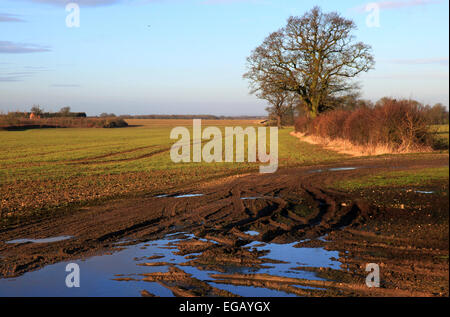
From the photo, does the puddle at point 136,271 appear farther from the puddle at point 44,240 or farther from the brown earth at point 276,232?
the puddle at point 44,240

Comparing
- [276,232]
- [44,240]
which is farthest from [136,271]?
[276,232]

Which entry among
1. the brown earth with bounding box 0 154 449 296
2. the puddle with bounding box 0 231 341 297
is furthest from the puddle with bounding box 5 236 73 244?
the puddle with bounding box 0 231 341 297

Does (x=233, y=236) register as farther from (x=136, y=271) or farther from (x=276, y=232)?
(x=136, y=271)

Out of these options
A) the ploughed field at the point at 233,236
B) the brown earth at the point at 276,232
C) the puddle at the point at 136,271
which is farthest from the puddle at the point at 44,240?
the puddle at the point at 136,271

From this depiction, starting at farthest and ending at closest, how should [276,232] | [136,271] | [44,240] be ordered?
[276,232], [44,240], [136,271]

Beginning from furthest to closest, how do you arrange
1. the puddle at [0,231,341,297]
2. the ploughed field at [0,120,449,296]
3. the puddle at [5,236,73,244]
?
the puddle at [5,236,73,244], the ploughed field at [0,120,449,296], the puddle at [0,231,341,297]

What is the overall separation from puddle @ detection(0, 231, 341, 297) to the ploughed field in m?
0.02

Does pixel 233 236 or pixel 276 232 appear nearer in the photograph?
pixel 233 236

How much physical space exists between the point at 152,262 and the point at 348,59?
39.9 metres

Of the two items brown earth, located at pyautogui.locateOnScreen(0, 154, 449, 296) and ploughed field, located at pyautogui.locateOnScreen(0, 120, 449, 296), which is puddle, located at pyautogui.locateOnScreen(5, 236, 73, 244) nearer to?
ploughed field, located at pyautogui.locateOnScreen(0, 120, 449, 296)

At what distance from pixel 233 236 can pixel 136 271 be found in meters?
2.45

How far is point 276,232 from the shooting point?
893 cm

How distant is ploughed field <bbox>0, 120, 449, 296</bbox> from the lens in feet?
20.4

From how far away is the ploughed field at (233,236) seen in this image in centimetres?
621
